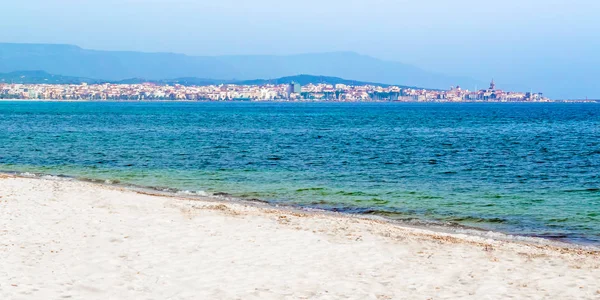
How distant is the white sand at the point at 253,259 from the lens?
11.3 meters

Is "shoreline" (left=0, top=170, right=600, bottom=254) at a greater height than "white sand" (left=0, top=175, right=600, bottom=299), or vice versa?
"white sand" (left=0, top=175, right=600, bottom=299)

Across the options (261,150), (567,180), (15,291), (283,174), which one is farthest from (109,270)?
(261,150)

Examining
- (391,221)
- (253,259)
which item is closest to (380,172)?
(391,221)

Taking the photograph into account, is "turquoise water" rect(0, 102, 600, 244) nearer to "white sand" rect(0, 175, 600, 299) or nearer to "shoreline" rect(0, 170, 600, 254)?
"shoreline" rect(0, 170, 600, 254)

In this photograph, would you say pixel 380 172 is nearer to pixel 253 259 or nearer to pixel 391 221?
pixel 391 221

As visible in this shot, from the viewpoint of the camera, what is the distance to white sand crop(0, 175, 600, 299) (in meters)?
11.3

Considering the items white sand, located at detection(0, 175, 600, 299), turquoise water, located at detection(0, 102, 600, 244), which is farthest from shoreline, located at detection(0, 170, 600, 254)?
white sand, located at detection(0, 175, 600, 299)

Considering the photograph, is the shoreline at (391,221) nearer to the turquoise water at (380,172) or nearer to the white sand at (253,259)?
the turquoise water at (380,172)

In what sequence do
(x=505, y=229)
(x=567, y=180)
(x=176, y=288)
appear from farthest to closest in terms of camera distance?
(x=567, y=180)
(x=505, y=229)
(x=176, y=288)

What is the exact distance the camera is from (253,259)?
1347 cm

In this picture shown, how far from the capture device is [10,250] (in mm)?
13180

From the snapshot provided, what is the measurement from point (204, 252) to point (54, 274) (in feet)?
10.3

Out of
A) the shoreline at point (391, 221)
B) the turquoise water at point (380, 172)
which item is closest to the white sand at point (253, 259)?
the shoreline at point (391, 221)

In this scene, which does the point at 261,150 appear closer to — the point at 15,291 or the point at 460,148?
the point at 460,148
